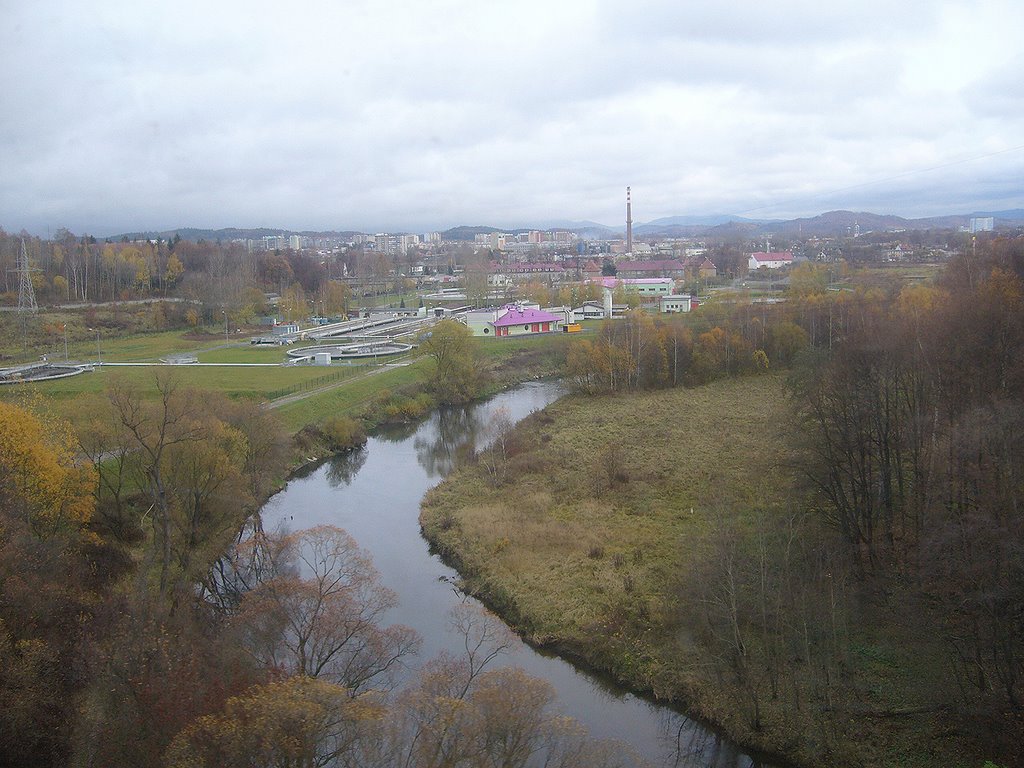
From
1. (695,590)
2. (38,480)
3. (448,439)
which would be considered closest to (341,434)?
(448,439)

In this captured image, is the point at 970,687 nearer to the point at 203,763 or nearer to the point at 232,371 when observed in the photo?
the point at 203,763

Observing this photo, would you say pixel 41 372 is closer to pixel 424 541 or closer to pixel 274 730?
pixel 424 541

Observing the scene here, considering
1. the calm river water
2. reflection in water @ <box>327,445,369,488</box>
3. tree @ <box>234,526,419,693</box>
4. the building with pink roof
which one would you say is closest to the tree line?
the calm river water

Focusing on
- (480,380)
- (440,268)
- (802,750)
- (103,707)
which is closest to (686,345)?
(480,380)

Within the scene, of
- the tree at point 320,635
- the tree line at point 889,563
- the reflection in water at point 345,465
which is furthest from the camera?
the reflection in water at point 345,465

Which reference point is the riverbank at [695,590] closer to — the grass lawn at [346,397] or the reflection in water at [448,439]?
the reflection in water at [448,439]

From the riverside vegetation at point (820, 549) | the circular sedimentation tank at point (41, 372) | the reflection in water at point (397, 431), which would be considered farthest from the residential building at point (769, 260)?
the circular sedimentation tank at point (41, 372)
